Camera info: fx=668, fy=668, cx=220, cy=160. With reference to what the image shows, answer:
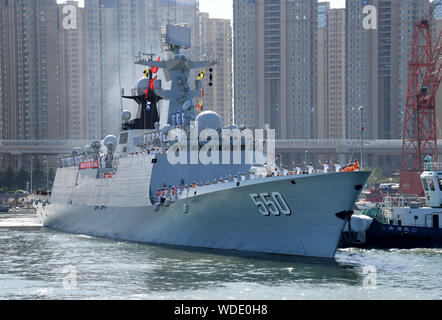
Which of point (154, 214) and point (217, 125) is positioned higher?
point (217, 125)

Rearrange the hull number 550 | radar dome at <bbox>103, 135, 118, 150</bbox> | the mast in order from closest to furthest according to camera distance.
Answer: the hull number 550
the mast
radar dome at <bbox>103, 135, 118, 150</bbox>

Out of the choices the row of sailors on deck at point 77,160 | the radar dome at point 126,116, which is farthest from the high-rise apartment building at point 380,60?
the radar dome at point 126,116

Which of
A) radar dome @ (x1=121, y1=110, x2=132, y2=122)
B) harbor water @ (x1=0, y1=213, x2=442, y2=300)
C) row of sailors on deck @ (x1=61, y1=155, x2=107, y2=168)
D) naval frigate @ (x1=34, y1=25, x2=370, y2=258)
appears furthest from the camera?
row of sailors on deck @ (x1=61, y1=155, x2=107, y2=168)

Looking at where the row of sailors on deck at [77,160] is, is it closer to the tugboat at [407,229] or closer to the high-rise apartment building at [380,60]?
the tugboat at [407,229]

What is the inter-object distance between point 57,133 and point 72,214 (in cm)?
7461

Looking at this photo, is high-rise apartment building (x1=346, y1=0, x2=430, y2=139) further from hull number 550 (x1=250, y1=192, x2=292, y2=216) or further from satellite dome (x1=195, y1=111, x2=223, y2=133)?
hull number 550 (x1=250, y1=192, x2=292, y2=216)

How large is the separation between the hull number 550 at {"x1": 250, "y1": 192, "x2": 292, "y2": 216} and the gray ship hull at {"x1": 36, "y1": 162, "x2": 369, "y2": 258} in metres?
0.13

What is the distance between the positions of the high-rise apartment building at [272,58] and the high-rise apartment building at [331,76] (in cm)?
1293

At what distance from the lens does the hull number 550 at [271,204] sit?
24.9 meters

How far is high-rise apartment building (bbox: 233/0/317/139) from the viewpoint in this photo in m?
107

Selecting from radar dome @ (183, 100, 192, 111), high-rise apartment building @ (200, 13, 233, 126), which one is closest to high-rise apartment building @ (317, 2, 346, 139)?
high-rise apartment building @ (200, 13, 233, 126)

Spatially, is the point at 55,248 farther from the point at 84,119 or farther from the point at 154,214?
the point at 84,119
